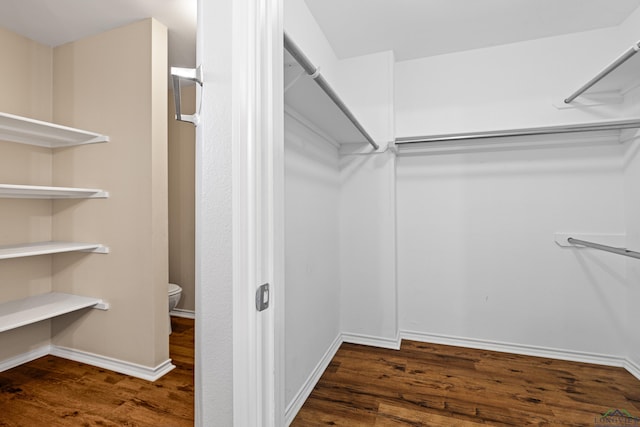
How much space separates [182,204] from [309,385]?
212 centimetres

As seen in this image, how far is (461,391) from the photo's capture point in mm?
1826

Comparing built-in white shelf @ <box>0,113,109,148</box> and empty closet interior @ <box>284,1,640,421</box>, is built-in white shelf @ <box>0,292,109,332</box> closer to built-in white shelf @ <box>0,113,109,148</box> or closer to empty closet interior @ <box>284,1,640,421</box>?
built-in white shelf @ <box>0,113,109,148</box>

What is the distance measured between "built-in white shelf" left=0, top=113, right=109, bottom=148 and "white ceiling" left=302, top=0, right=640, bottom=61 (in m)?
1.68

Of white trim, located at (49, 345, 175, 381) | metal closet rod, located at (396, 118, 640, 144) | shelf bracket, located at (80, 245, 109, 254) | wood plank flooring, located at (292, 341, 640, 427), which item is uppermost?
metal closet rod, located at (396, 118, 640, 144)

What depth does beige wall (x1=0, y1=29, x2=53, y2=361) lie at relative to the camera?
6.69 ft

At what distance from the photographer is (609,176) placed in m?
2.14

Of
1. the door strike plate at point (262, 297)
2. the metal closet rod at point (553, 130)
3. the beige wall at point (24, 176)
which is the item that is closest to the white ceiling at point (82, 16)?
the beige wall at point (24, 176)

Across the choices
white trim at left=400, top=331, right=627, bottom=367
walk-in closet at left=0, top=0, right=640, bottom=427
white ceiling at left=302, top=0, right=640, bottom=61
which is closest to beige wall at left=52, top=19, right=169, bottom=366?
walk-in closet at left=0, top=0, right=640, bottom=427

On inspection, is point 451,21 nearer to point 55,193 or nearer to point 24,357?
point 55,193

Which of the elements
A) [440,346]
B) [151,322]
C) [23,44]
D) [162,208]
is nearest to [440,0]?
[162,208]

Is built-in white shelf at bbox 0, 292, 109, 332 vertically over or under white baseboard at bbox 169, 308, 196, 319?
over

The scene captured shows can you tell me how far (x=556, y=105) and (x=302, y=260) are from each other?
84.7 inches

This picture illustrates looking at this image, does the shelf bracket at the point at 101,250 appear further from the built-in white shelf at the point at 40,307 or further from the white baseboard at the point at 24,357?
the white baseboard at the point at 24,357

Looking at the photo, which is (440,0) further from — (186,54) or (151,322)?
(151,322)
